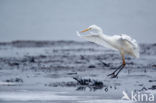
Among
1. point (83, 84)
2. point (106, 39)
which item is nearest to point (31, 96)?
point (83, 84)

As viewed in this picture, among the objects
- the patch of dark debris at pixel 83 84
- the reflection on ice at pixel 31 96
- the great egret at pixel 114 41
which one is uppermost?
the great egret at pixel 114 41

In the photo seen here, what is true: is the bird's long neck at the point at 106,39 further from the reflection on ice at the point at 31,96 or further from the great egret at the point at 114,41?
the reflection on ice at the point at 31,96

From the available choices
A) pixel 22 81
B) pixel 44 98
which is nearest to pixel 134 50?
pixel 22 81

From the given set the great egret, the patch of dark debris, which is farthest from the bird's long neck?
the patch of dark debris

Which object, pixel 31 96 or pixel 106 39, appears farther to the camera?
pixel 106 39

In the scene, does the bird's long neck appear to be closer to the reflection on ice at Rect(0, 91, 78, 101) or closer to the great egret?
the great egret

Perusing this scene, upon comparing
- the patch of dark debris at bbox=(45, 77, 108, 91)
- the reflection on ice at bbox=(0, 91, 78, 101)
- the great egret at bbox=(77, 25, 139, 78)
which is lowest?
the reflection on ice at bbox=(0, 91, 78, 101)

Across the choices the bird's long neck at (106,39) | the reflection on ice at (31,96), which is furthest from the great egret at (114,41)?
the reflection on ice at (31,96)

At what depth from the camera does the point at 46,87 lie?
9.40 m

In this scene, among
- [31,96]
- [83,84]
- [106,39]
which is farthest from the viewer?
[106,39]

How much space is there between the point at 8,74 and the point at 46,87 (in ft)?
8.61

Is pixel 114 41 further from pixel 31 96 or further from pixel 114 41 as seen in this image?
pixel 31 96

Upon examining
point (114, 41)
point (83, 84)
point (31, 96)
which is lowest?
point (31, 96)

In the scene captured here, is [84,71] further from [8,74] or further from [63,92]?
[63,92]
